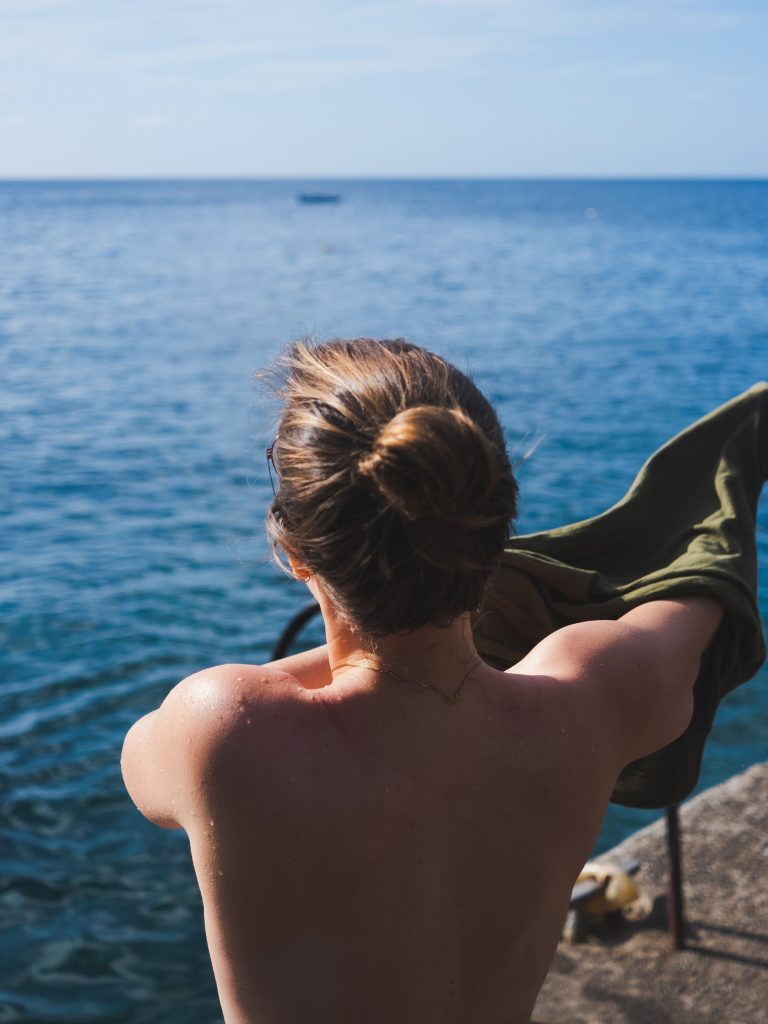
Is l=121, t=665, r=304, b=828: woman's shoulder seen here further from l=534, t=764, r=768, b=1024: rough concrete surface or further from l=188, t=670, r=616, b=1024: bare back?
l=534, t=764, r=768, b=1024: rough concrete surface

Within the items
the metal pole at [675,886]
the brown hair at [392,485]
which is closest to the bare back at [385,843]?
the brown hair at [392,485]

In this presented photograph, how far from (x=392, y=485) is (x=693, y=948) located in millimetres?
2827

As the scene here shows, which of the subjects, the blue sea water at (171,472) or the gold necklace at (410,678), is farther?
the blue sea water at (171,472)

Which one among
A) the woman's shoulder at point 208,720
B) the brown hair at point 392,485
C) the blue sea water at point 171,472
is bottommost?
the blue sea water at point 171,472

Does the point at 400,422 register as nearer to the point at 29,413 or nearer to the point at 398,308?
the point at 29,413

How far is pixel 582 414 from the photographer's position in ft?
60.8

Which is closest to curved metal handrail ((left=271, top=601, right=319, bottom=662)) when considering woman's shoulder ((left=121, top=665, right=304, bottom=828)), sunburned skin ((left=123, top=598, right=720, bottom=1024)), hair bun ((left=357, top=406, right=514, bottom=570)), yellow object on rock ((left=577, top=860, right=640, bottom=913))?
yellow object on rock ((left=577, top=860, right=640, bottom=913))

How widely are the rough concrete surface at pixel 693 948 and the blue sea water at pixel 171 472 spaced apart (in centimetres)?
184

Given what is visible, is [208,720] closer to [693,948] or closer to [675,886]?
[675,886]

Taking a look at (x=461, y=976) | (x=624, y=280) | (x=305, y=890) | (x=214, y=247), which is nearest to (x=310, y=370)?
(x=305, y=890)

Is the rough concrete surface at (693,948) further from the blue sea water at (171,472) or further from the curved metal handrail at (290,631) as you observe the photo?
the blue sea water at (171,472)

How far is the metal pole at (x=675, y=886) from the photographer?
319 cm

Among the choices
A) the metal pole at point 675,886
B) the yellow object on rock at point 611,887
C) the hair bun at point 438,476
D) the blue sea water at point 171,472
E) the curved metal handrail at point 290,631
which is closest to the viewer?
the hair bun at point 438,476

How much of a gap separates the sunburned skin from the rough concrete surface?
5.99ft
